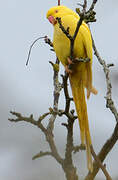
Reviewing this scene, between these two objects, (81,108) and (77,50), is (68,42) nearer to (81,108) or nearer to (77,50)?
(77,50)

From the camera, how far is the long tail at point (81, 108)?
1528mm

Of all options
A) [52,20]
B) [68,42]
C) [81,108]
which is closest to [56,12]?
[52,20]

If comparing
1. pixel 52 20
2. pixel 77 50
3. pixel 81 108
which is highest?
pixel 52 20

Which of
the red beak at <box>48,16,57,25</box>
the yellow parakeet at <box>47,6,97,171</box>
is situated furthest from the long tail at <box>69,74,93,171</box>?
the red beak at <box>48,16,57,25</box>

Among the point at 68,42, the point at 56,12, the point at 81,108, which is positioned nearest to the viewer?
the point at 81,108

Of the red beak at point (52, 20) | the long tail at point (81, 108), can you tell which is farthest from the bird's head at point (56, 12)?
the long tail at point (81, 108)

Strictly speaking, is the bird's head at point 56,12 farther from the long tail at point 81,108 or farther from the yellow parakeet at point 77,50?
the long tail at point 81,108

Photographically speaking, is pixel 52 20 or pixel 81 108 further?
pixel 52 20

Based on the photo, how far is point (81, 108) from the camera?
1.72 metres

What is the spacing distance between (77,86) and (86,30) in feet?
0.98

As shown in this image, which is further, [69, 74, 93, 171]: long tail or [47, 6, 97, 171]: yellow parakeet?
[47, 6, 97, 171]: yellow parakeet

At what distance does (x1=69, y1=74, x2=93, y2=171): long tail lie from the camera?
1.53m

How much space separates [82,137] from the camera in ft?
5.13

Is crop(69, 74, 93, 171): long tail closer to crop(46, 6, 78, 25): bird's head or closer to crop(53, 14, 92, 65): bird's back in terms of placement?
crop(53, 14, 92, 65): bird's back
